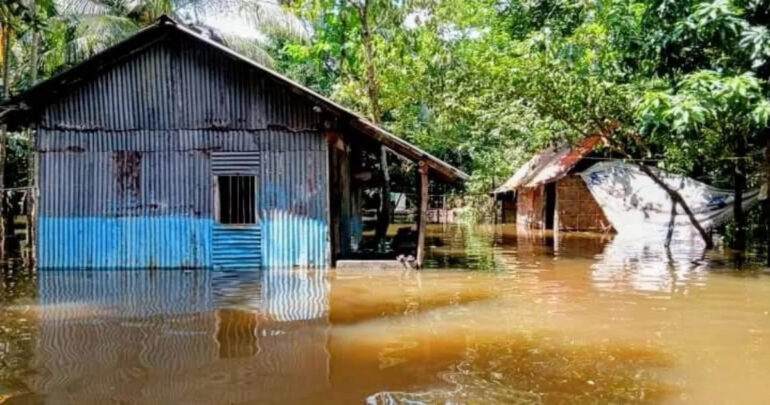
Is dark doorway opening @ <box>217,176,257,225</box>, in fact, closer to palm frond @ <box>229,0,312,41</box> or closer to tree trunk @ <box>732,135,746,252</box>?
palm frond @ <box>229,0,312,41</box>

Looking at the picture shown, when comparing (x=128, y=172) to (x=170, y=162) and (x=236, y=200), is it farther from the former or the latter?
(x=236, y=200)

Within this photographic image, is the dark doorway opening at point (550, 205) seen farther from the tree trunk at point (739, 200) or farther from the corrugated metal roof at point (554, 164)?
the tree trunk at point (739, 200)

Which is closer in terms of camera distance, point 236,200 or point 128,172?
point 128,172

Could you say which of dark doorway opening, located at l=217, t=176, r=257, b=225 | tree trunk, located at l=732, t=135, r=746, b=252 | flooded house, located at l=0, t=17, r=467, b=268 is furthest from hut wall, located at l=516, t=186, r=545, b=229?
dark doorway opening, located at l=217, t=176, r=257, b=225

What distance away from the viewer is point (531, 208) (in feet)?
93.5

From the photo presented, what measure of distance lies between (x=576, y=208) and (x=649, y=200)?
4.08m

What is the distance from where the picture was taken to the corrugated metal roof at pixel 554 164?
2248 cm

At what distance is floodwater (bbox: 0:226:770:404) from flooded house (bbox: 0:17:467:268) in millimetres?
814

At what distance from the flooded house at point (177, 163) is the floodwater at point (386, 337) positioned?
0.81m

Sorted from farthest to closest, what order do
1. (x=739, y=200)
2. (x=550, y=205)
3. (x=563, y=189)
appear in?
(x=550, y=205) → (x=563, y=189) → (x=739, y=200)

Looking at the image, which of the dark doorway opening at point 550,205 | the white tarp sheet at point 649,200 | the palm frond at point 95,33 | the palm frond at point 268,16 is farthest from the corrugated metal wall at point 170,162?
the dark doorway opening at point 550,205

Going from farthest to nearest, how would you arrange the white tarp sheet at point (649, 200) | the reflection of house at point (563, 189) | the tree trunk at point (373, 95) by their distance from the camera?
the reflection of house at point (563, 189), the white tarp sheet at point (649, 200), the tree trunk at point (373, 95)

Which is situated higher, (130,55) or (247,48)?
(247,48)

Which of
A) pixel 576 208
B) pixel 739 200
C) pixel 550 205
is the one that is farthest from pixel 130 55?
pixel 550 205
